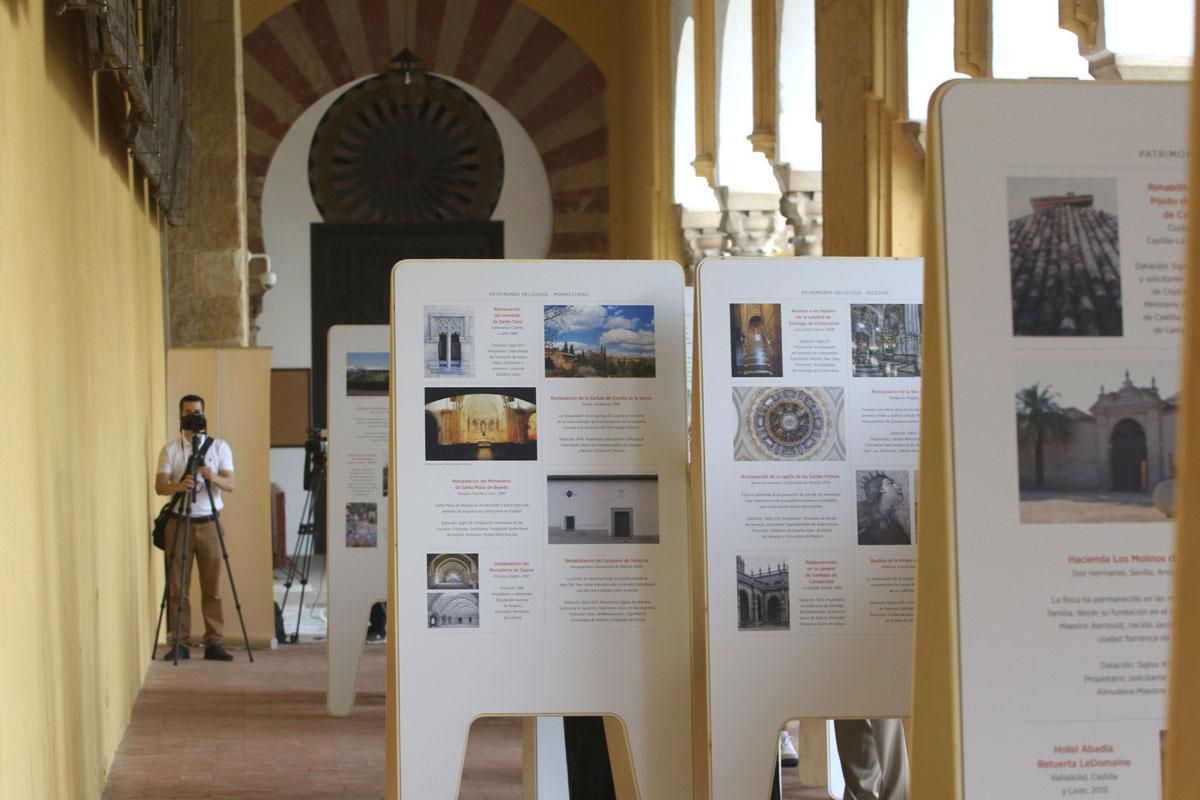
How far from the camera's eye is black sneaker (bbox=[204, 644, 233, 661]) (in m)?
10.1

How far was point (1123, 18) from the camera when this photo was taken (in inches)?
189

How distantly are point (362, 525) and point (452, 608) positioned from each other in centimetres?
422

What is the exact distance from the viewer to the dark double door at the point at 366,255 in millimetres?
16891

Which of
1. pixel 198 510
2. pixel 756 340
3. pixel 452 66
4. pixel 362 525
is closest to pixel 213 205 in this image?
pixel 198 510

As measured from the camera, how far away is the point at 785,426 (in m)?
4.27

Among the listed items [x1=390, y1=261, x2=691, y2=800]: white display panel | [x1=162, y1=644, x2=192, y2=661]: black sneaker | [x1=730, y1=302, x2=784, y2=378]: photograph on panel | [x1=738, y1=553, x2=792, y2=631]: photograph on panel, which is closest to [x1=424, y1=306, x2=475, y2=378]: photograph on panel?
[x1=390, y1=261, x2=691, y2=800]: white display panel

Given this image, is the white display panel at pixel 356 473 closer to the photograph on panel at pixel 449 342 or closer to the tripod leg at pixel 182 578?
the tripod leg at pixel 182 578

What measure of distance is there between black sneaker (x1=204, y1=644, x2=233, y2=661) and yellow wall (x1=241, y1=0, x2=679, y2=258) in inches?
192

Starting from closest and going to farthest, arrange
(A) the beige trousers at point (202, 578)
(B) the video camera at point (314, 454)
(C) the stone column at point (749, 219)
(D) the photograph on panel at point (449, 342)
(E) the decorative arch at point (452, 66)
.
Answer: (D) the photograph on panel at point (449, 342)
(A) the beige trousers at point (202, 578)
(B) the video camera at point (314, 454)
(C) the stone column at point (749, 219)
(E) the decorative arch at point (452, 66)

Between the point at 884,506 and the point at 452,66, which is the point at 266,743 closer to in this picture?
the point at 884,506

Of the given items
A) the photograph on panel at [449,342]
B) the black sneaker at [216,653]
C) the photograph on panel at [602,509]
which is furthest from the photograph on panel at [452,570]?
the black sneaker at [216,653]

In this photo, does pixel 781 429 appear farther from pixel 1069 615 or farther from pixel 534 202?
pixel 534 202

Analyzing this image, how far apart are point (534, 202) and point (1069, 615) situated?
14.9 metres

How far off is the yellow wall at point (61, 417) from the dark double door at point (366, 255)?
8.43m
